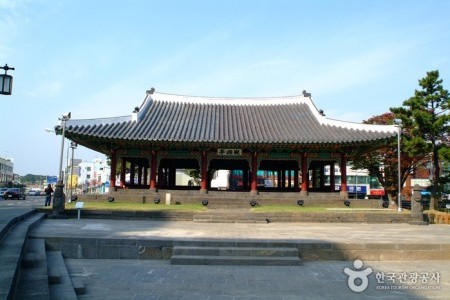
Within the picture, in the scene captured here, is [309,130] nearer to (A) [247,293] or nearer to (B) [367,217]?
(B) [367,217]

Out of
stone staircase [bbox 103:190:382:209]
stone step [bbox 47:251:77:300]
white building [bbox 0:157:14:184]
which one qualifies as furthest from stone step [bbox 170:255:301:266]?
white building [bbox 0:157:14:184]

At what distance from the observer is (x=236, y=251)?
10.9m

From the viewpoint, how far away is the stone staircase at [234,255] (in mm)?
10391

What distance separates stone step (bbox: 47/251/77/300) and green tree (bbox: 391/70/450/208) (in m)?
24.7

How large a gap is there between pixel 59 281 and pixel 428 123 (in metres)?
26.6

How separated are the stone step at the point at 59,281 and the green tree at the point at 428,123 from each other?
24.7 meters

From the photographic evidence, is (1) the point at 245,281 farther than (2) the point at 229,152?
No

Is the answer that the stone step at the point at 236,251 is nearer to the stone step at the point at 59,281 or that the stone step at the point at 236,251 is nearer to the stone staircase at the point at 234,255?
the stone staircase at the point at 234,255

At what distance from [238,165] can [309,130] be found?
7378 mm

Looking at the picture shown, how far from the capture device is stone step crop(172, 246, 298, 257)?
10.7 m

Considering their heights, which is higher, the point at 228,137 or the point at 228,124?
the point at 228,124

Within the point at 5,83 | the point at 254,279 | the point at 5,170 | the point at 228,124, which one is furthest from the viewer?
the point at 5,170

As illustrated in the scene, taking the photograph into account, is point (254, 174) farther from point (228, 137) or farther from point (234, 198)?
point (228, 137)

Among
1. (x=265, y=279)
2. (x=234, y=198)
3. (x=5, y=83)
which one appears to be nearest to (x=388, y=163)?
(x=234, y=198)
